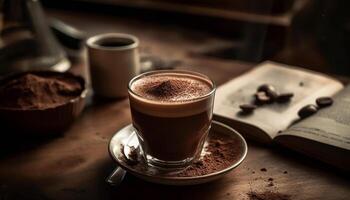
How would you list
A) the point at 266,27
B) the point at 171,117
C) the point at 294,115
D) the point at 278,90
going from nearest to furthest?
the point at 171,117, the point at 294,115, the point at 278,90, the point at 266,27

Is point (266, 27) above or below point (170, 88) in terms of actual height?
below

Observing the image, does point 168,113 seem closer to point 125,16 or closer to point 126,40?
point 126,40

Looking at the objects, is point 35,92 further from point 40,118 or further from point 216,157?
point 216,157

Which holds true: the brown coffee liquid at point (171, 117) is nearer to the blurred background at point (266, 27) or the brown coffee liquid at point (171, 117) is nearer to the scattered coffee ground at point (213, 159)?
the scattered coffee ground at point (213, 159)

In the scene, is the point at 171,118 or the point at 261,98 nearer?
the point at 171,118

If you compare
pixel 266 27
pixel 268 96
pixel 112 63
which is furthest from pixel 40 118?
pixel 266 27

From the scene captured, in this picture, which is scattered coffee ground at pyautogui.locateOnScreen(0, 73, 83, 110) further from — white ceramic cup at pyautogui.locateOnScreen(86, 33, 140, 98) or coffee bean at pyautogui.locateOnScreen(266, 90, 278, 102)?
coffee bean at pyautogui.locateOnScreen(266, 90, 278, 102)
